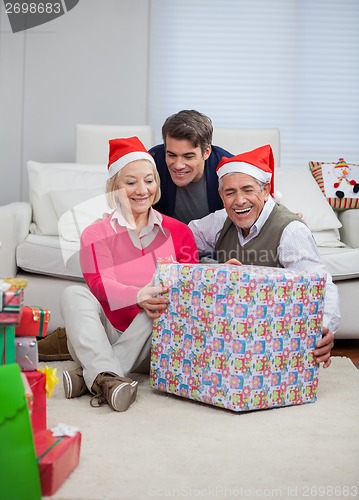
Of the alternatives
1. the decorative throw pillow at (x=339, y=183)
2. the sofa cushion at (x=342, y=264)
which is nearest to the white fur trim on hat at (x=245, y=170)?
the sofa cushion at (x=342, y=264)

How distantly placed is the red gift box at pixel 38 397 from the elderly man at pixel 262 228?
32.4 inches

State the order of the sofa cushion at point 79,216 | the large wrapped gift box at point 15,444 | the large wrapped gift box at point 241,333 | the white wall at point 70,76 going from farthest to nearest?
the white wall at point 70,76, the sofa cushion at point 79,216, the large wrapped gift box at point 241,333, the large wrapped gift box at point 15,444

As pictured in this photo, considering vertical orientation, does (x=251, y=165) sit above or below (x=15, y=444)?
above

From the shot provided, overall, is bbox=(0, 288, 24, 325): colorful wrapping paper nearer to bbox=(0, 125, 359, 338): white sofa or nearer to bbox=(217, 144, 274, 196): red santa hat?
bbox=(217, 144, 274, 196): red santa hat

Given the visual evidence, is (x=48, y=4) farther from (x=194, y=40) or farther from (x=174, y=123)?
(x=174, y=123)

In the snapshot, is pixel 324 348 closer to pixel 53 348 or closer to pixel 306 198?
pixel 53 348

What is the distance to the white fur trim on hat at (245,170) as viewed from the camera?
2285mm

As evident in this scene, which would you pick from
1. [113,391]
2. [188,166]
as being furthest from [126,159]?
[113,391]

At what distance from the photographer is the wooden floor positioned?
9.49 ft

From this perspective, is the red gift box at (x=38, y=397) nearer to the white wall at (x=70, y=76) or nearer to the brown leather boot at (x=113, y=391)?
the brown leather boot at (x=113, y=391)

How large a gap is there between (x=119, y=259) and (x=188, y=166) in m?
0.44

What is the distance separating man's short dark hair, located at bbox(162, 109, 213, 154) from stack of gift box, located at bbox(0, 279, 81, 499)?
3.21 feet

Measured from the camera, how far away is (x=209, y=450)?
5.45ft

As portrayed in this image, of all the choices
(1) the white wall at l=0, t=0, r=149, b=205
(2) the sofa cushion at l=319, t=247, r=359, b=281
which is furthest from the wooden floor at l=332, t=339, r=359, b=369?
(1) the white wall at l=0, t=0, r=149, b=205
